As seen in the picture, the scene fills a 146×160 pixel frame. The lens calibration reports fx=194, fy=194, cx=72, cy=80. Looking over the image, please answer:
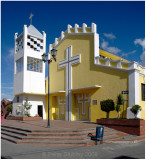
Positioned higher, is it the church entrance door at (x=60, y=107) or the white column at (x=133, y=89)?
the white column at (x=133, y=89)

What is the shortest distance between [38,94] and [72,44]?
7345 mm

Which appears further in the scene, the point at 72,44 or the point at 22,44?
the point at 22,44

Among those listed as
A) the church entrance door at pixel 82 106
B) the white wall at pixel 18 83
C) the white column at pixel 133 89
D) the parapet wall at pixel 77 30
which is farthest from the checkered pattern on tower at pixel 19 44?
the white column at pixel 133 89

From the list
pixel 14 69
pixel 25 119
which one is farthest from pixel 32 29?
pixel 25 119

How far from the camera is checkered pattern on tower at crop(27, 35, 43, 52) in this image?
78.6 feet

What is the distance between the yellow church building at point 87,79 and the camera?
1536cm

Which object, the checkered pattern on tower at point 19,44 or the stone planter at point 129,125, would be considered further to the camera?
the checkered pattern on tower at point 19,44

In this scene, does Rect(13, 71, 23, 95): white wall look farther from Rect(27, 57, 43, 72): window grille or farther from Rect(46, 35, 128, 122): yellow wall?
Rect(46, 35, 128, 122): yellow wall

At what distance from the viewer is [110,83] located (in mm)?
16594

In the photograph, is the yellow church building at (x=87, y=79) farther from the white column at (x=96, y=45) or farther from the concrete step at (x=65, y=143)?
the concrete step at (x=65, y=143)

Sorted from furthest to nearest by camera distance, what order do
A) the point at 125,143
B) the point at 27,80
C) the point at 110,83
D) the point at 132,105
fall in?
the point at 27,80 < the point at 110,83 < the point at 132,105 < the point at 125,143

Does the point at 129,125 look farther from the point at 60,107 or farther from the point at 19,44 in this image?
the point at 19,44

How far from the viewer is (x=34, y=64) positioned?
24688mm

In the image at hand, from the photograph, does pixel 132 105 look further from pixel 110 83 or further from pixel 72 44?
pixel 72 44
